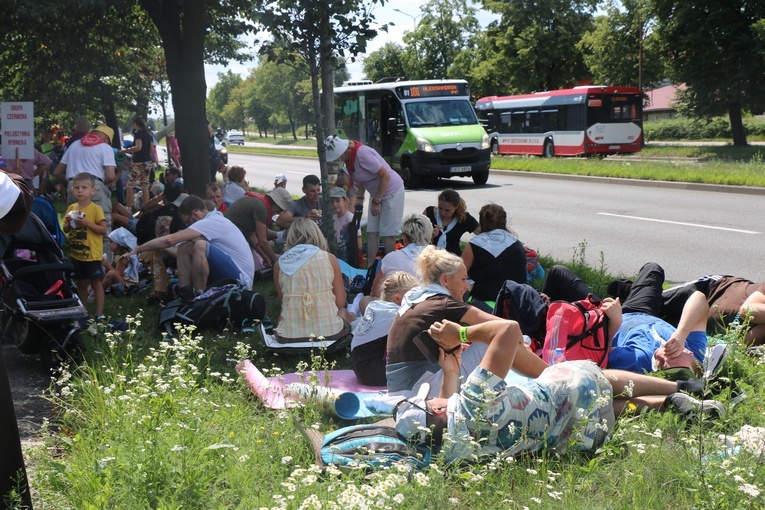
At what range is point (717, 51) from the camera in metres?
36.5

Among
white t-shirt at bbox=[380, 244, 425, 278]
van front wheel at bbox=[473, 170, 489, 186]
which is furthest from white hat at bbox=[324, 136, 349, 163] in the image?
van front wheel at bbox=[473, 170, 489, 186]

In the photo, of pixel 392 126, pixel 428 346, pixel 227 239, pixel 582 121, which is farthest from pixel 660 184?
pixel 428 346

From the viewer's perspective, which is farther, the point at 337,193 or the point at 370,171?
the point at 337,193

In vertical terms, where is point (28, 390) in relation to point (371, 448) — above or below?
below

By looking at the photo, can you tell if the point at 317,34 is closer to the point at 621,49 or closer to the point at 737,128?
the point at 737,128

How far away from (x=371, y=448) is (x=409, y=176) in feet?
68.0

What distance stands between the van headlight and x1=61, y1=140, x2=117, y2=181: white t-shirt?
43.4 ft

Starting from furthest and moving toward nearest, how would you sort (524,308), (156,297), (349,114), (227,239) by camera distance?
1. (349,114)
2. (156,297)
3. (227,239)
4. (524,308)

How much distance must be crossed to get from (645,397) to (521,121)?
35481 mm

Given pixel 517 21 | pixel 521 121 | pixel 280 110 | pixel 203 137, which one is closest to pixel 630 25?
pixel 517 21

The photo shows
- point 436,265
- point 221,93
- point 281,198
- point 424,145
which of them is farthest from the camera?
point 221,93

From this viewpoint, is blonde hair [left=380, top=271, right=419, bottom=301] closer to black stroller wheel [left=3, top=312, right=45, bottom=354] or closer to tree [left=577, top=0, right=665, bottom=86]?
black stroller wheel [left=3, top=312, right=45, bottom=354]

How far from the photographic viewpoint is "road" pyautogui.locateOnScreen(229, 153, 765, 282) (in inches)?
437

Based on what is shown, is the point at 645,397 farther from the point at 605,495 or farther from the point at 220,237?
the point at 220,237
